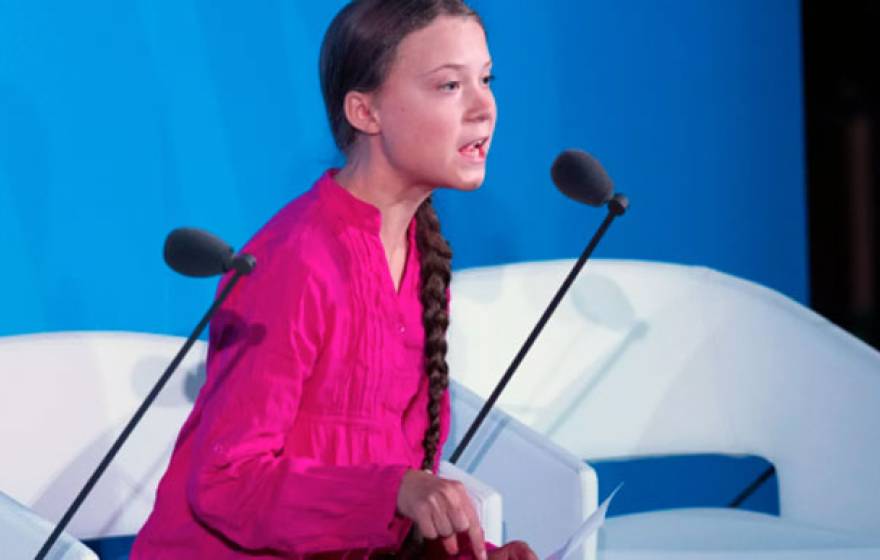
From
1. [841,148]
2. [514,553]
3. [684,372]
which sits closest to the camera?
[514,553]

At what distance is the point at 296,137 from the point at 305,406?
2.53ft

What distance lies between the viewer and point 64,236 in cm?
205

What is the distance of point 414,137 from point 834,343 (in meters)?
0.92

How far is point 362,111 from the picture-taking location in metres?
1.63

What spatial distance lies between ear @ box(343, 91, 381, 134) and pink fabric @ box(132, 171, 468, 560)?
67mm

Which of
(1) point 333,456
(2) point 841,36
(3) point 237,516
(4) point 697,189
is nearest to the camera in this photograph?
(3) point 237,516

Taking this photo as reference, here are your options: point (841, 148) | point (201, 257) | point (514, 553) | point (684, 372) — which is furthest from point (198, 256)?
point (841, 148)

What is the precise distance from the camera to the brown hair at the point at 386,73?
5.28ft

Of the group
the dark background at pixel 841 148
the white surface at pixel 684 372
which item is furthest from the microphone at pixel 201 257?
the dark background at pixel 841 148

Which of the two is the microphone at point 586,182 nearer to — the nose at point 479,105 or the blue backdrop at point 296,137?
the nose at point 479,105

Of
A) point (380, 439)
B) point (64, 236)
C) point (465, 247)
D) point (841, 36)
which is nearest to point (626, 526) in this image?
point (465, 247)

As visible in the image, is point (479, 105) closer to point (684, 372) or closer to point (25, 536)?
point (25, 536)

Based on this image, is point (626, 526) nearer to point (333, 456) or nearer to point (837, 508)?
point (837, 508)

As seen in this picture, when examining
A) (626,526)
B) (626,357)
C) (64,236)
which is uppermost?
(64,236)
